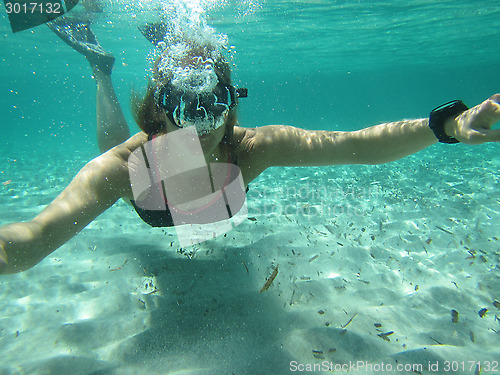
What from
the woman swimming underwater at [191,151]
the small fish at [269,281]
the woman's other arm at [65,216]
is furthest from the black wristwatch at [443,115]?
the woman's other arm at [65,216]

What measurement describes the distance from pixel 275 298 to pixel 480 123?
246 centimetres

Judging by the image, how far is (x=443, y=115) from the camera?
7.11 feet

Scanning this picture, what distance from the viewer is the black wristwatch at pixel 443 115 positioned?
2.15 meters

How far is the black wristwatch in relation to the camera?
2.15 meters

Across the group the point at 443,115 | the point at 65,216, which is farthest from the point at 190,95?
the point at 443,115

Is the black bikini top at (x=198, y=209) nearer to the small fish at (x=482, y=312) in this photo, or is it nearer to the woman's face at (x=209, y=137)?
the woman's face at (x=209, y=137)

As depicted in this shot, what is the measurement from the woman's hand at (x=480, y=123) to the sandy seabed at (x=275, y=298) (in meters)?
1.83

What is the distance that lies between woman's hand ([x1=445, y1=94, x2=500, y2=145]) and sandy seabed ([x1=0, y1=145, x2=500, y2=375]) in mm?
1827

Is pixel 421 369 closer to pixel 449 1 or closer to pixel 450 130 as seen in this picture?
pixel 450 130

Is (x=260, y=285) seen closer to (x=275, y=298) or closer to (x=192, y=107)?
(x=275, y=298)

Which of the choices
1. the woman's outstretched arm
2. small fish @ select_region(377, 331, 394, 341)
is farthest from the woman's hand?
small fish @ select_region(377, 331, 394, 341)

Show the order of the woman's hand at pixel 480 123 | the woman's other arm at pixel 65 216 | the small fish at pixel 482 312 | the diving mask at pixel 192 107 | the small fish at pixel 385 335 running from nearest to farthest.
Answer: the woman's hand at pixel 480 123, the woman's other arm at pixel 65 216, the small fish at pixel 385 335, the diving mask at pixel 192 107, the small fish at pixel 482 312

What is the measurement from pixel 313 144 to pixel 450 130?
1.20 m

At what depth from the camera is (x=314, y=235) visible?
4.71 meters
